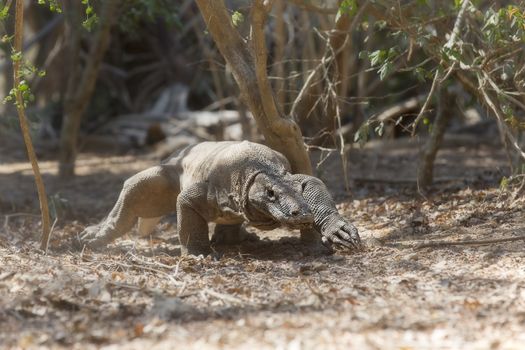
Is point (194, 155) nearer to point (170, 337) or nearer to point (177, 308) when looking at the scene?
point (177, 308)

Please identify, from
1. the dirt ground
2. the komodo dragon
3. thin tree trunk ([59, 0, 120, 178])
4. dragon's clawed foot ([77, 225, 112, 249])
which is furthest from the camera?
thin tree trunk ([59, 0, 120, 178])

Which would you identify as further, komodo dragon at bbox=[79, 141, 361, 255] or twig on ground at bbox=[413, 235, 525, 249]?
komodo dragon at bbox=[79, 141, 361, 255]

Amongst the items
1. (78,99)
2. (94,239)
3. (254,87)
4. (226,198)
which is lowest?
(94,239)

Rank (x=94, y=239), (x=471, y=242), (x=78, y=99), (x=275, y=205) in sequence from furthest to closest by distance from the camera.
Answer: (x=78, y=99) < (x=94, y=239) < (x=275, y=205) < (x=471, y=242)

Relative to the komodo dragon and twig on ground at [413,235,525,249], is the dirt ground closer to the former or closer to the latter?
twig on ground at [413,235,525,249]

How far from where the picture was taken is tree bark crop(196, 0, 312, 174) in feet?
21.8

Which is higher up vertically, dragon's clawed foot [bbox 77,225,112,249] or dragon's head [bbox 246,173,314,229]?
dragon's head [bbox 246,173,314,229]

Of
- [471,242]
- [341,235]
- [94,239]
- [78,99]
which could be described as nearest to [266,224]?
[341,235]

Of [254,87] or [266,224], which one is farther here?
[254,87]

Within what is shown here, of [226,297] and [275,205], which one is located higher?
[275,205]

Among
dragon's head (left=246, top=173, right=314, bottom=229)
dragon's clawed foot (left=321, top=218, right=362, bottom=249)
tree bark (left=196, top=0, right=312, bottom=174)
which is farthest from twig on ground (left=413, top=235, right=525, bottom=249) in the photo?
tree bark (left=196, top=0, right=312, bottom=174)

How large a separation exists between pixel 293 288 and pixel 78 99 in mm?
6806

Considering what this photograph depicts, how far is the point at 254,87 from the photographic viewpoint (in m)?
6.81

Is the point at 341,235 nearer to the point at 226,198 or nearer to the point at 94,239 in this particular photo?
the point at 226,198
